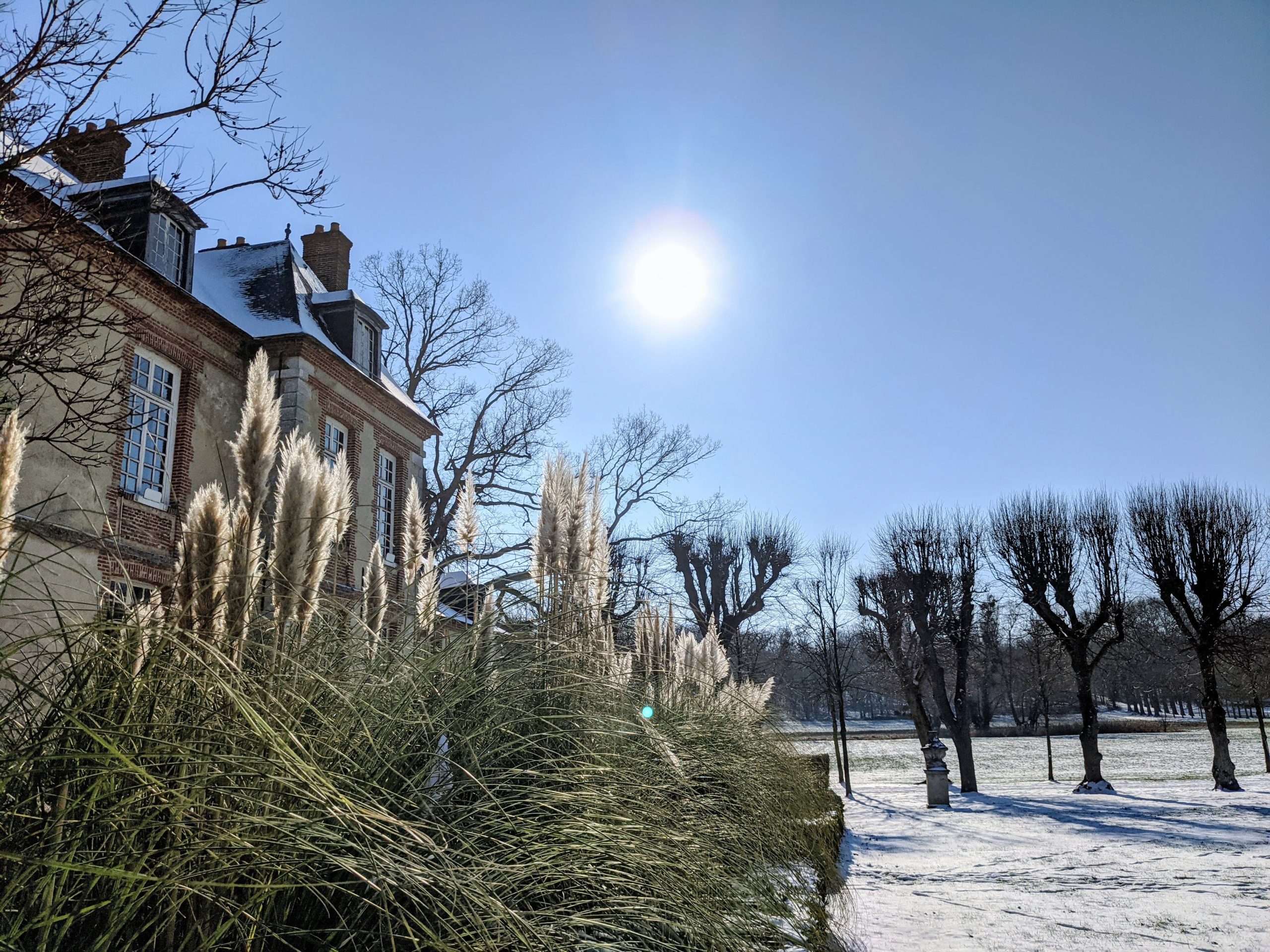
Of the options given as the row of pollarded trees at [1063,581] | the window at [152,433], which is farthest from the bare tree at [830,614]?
the window at [152,433]

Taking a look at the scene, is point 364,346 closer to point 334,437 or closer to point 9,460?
point 334,437

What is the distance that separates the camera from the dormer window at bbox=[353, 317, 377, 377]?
48.4ft

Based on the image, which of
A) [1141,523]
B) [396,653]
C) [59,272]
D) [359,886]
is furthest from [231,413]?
[1141,523]

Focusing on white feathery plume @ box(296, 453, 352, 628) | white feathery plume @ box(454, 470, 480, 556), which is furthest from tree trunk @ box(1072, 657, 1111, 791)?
white feathery plume @ box(296, 453, 352, 628)

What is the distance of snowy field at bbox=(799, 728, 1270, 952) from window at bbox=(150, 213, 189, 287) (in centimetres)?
1121

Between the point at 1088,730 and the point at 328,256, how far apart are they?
17095 millimetres

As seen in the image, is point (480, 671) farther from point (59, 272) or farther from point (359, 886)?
point (59, 272)

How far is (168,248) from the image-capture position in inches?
455

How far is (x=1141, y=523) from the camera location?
17.0 m

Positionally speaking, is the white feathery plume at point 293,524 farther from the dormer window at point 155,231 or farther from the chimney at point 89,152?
the dormer window at point 155,231

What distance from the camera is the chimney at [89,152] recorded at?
3340 mm

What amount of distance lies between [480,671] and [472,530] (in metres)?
1.80

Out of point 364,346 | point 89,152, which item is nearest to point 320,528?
point 89,152

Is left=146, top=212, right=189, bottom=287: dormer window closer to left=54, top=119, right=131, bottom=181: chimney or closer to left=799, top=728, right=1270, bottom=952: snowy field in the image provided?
left=54, top=119, right=131, bottom=181: chimney
